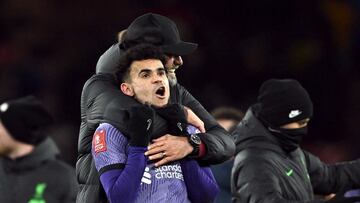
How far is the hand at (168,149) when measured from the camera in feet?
16.5

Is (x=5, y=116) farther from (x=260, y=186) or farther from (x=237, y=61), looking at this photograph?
(x=237, y=61)

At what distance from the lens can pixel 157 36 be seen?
17.7ft

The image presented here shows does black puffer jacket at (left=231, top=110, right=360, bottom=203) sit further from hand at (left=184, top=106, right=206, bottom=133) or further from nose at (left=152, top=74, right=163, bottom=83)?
nose at (left=152, top=74, right=163, bottom=83)

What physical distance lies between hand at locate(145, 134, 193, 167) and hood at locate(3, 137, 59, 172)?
184 cm

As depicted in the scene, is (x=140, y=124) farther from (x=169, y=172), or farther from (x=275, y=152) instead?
(x=275, y=152)

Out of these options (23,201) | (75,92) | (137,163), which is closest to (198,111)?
(137,163)

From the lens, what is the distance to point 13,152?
679 cm

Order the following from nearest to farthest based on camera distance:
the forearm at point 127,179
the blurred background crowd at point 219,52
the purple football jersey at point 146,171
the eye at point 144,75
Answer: the forearm at point 127,179
the purple football jersey at point 146,171
the eye at point 144,75
the blurred background crowd at point 219,52

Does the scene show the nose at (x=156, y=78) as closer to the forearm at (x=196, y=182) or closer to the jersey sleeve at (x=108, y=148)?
the jersey sleeve at (x=108, y=148)

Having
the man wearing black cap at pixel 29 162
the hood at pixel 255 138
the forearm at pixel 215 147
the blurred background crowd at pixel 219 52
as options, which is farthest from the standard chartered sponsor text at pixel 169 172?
the blurred background crowd at pixel 219 52

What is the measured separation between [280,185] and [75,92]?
4.35 metres

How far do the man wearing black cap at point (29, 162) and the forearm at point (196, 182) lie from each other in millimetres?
1690

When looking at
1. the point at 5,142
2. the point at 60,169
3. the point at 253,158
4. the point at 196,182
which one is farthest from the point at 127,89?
the point at 5,142

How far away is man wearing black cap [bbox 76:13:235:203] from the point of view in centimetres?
509
